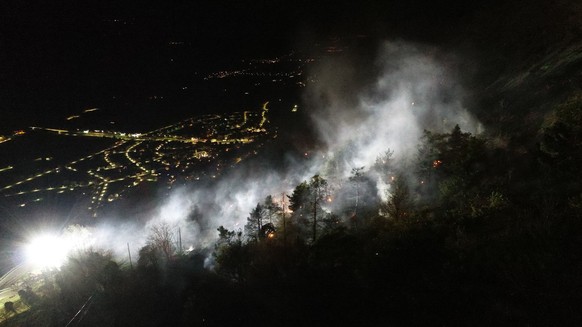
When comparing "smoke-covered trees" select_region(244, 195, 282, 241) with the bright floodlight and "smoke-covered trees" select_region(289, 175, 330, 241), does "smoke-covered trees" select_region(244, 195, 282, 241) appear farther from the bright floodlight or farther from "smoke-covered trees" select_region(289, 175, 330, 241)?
the bright floodlight

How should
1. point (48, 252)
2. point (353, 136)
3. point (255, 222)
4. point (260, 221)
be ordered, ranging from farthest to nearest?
point (353, 136), point (48, 252), point (260, 221), point (255, 222)

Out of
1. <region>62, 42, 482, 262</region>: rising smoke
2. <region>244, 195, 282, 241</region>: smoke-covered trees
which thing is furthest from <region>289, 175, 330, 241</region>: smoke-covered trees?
<region>62, 42, 482, 262</region>: rising smoke

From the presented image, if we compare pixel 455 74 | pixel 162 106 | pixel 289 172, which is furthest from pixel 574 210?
pixel 162 106

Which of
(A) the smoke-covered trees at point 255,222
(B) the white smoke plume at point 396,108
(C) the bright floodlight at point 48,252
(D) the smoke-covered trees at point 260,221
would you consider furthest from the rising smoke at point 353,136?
(A) the smoke-covered trees at point 255,222

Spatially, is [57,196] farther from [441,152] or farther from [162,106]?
[441,152]

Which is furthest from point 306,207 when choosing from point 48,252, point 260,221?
point 48,252

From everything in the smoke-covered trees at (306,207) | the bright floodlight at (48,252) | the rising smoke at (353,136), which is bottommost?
the bright floodlight at (48,252)

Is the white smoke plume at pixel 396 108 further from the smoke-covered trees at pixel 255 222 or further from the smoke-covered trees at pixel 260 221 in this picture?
the smoke-covered trees at pixel 255 222

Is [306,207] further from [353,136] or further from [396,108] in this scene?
[396,108]
